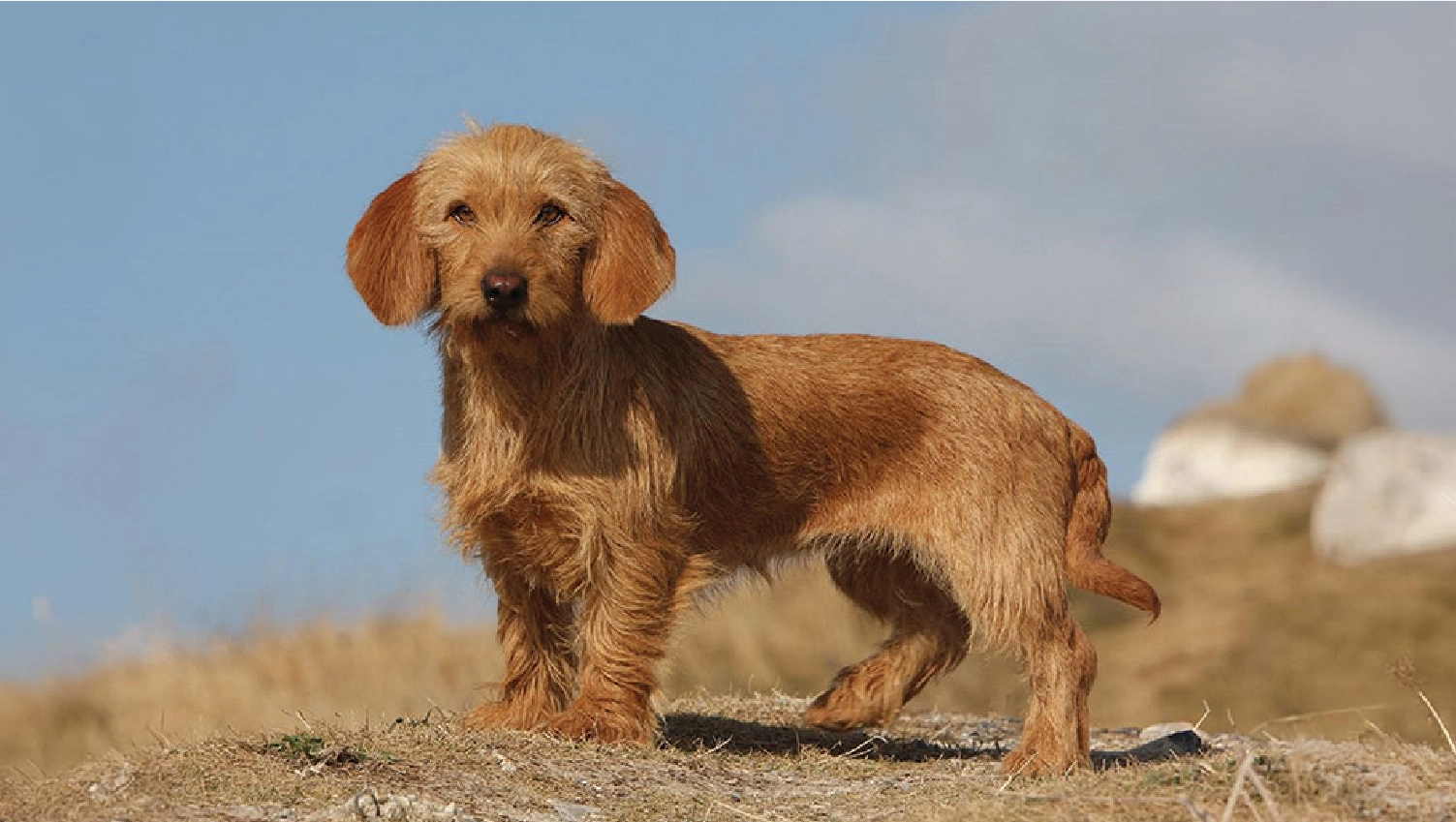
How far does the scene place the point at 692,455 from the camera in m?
7.93

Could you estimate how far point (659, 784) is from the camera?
23.7ft

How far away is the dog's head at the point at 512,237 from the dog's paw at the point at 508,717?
6.32 ft

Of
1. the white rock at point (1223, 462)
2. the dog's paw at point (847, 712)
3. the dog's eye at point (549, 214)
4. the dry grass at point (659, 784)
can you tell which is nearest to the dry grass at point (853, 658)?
the dry grass at point (659, 784)

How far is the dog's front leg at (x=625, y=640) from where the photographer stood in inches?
302

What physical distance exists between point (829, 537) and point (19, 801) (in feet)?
12.2

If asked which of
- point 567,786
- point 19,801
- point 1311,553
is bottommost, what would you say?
point 19,801

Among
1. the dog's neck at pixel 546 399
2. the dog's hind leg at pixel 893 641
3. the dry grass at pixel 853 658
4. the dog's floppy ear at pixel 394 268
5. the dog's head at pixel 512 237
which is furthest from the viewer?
the dog's hind leg at pixel 893 641

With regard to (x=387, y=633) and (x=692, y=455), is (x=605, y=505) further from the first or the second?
(x=387, y=633)

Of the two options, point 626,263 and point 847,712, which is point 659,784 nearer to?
point 626,263

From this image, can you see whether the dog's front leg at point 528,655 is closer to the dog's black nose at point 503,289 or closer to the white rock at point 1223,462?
the dog's black nose at point 503,289

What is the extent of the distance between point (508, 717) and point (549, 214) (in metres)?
2.43

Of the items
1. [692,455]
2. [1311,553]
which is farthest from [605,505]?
[1311,553]

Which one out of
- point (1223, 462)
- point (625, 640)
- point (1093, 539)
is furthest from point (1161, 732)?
point (1223, 462)

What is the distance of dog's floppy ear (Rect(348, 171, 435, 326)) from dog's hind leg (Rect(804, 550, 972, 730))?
111 inches
